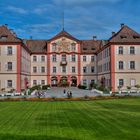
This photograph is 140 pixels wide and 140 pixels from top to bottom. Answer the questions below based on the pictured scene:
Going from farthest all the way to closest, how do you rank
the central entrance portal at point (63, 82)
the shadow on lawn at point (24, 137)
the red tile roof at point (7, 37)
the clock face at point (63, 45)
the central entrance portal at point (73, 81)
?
the central entrance portal at point (73, 81) < the clock face at point (63, 45) < the central entrance portal at point (63, 82) < the red tile roof at point (7, 37) < the shadow on lawn at point (24, 137)

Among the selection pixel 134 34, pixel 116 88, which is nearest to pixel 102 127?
pixel 116 88

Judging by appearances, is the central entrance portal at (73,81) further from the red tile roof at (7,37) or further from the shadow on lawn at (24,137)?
the shadow on lawn at (24,137)

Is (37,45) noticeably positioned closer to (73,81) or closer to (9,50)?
(73,81)

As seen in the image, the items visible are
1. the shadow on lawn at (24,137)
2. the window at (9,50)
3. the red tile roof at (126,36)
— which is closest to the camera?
the shadow on lawn at (24,137)

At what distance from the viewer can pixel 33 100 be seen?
35.1m

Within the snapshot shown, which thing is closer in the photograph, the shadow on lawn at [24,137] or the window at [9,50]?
the shadow on lawn at [24,137]

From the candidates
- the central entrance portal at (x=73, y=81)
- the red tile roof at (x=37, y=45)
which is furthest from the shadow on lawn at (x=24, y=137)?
the red tile roof at (x=37, y=45)

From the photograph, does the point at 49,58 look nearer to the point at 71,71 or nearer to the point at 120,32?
the point at 71,71

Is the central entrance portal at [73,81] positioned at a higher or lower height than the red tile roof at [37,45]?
lower

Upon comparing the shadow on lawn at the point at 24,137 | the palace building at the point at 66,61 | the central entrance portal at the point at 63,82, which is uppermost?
the palace building at the point at 66,61

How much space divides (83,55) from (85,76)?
4.96 meters

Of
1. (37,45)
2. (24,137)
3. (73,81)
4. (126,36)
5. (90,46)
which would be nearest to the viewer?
(24,137)

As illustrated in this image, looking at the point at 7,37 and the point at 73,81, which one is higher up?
the point at 7,37

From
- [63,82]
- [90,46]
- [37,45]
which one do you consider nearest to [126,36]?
[90,46]
